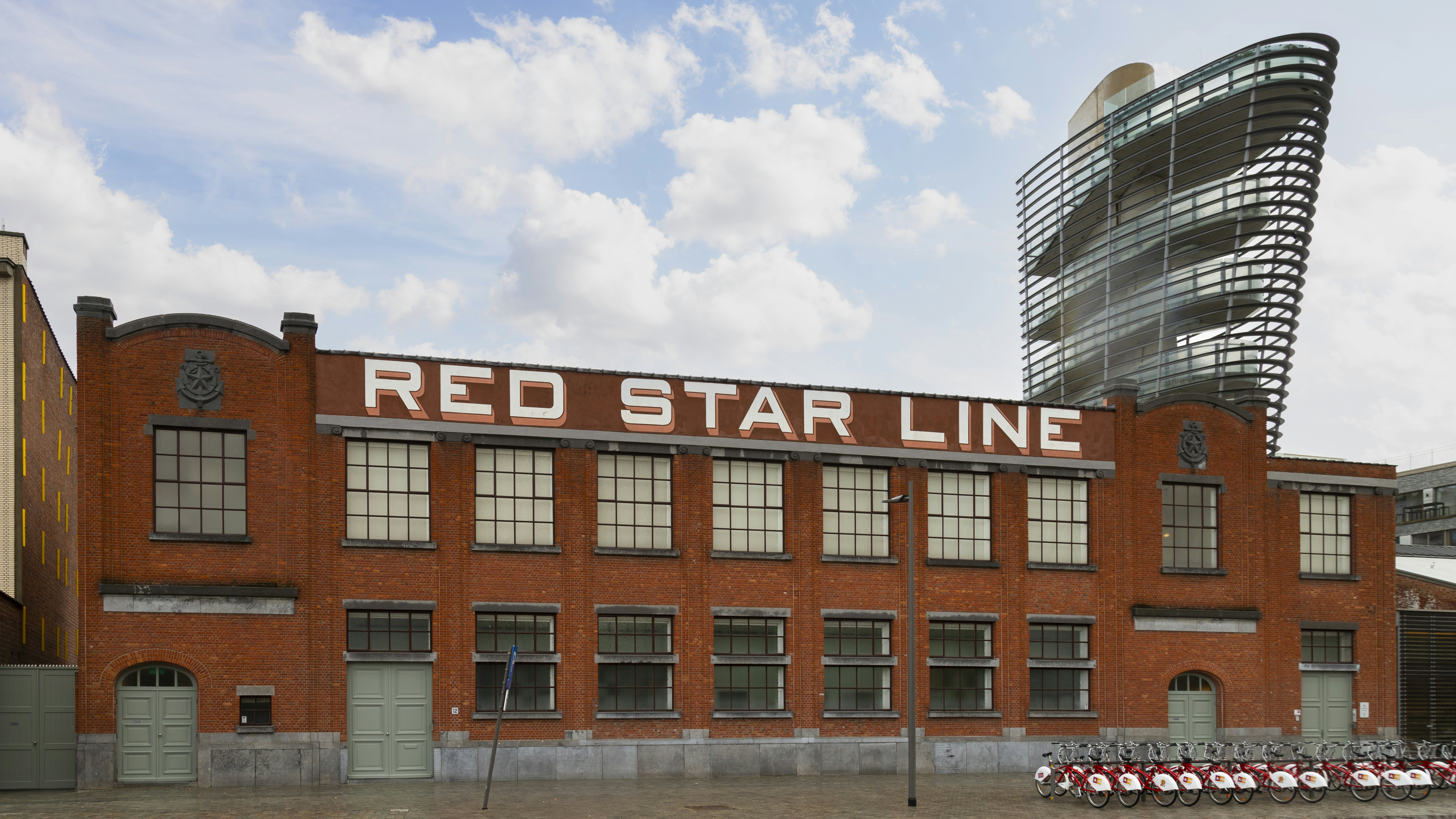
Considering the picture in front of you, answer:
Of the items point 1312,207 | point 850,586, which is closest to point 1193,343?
point 1312,207

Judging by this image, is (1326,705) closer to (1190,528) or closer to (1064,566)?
(1190,528)

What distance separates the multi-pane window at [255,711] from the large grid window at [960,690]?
54.9 ft

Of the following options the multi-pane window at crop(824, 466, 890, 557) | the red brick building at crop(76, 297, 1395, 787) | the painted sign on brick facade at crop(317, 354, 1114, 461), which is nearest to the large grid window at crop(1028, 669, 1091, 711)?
the red brick building at crop(76, 297, 1395, 787)

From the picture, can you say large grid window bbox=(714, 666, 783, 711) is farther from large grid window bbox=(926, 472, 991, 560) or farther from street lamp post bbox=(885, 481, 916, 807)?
large grid window bbox=(926, 472, 991, 560)

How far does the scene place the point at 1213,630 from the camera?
3344cm

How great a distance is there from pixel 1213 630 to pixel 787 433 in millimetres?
14061

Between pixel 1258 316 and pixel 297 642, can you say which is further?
pixel 1258 316

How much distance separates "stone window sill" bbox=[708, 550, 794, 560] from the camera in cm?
3000

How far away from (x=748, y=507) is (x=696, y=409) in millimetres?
2998

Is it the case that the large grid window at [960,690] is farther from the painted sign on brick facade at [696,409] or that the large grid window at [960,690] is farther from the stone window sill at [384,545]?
the stone window sill at [384,545]

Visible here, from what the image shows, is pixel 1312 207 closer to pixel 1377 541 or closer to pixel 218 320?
pixel 1377 541

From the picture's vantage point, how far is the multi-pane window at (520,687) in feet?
91.2

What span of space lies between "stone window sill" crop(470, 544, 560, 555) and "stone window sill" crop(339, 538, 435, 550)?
1.08 meters

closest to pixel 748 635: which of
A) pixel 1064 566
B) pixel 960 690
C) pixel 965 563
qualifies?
pixel 960 690
